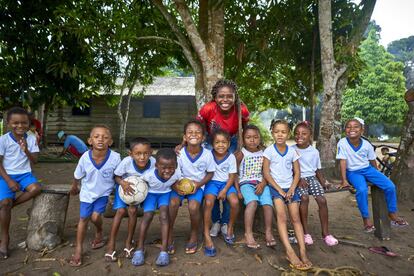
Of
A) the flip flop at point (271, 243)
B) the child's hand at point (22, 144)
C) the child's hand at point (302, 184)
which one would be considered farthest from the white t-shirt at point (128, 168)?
the child's hand at point (302, 184)

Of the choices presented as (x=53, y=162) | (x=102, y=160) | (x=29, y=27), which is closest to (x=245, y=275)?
(x=102, y=160)

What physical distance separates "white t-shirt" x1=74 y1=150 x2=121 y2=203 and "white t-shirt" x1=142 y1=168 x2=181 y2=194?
393 mm

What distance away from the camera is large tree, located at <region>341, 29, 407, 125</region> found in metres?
25.6

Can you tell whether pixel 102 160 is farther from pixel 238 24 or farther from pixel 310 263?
pixel 238 24

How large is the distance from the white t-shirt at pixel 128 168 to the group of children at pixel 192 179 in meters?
0.01

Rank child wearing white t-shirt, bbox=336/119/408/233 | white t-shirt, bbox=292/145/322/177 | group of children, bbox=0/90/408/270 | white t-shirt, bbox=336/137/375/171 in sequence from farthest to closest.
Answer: white t-shirt, bbox=336/137/375/171 < child wearing white t-shirt, bbox=336/119/408/233 < white t-shirt, bbox=292/145/322/177 < group of children, bbox=0/90/408/270

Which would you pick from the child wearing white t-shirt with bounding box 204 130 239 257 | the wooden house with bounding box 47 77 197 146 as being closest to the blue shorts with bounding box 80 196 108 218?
the child wearing white t-shirt with bounding box 204 130 239 257

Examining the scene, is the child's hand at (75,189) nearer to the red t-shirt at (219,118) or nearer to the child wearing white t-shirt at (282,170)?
the red t-shirt at (219,118)

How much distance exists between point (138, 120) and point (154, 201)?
15475 millimetres

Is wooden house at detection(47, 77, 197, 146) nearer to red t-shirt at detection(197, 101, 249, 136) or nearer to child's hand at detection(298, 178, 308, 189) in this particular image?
red t-shirt at detection(197, 101, 249, 136)

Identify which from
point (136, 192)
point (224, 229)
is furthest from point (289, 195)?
point (136, 192)

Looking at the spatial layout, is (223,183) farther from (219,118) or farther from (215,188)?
(219,118)

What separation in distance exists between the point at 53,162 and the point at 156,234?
7956 millimetres

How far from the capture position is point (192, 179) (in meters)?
3.50
